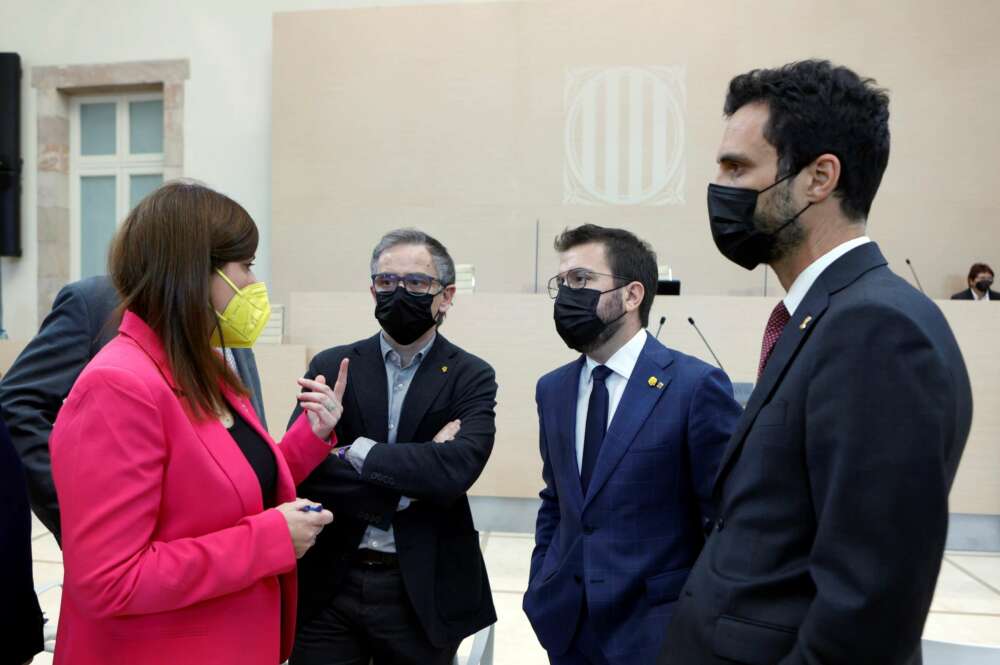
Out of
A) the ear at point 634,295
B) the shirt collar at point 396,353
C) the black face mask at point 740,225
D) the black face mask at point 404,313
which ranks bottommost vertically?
the shirt collar at point 396,353

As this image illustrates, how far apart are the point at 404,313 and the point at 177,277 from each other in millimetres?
766

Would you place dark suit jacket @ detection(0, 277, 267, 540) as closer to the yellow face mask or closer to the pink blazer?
the yellow face mask

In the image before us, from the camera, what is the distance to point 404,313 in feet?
6.41

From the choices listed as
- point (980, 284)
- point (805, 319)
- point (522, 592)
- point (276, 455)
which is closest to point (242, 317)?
point (276, 455)

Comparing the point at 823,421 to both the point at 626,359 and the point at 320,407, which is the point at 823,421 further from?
the point at 320,407

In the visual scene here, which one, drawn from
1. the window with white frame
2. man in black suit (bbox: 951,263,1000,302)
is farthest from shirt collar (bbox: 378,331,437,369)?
the window with white frame

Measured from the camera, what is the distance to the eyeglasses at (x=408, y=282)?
6.55 ft

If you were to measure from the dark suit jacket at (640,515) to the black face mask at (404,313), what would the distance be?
0.58 meters

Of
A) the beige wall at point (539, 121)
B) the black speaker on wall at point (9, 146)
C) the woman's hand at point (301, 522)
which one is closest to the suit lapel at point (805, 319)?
the woman's hand at point (301, 522)

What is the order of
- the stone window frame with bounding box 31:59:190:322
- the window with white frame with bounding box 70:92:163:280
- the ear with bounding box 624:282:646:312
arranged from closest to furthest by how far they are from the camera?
the ear with bounding box 624:282:646:312, the stone window frame with bounding box 31:59:190:322, the window with white frame with bounding box 70:92:163:280

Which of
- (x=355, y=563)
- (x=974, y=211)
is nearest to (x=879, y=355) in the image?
(x=355, y=563)

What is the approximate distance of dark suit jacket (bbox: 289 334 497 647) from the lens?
1724mm

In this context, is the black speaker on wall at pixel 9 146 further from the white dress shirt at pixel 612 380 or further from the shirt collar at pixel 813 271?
the shirt collar at pixel 813 271

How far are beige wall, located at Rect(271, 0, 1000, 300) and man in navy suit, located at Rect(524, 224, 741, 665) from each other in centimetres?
532
